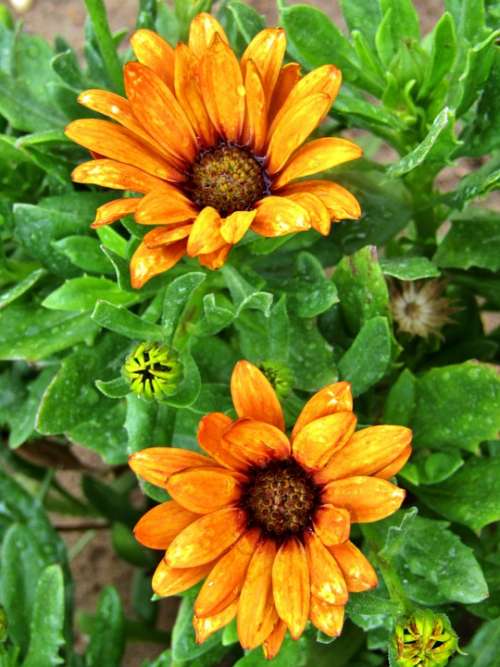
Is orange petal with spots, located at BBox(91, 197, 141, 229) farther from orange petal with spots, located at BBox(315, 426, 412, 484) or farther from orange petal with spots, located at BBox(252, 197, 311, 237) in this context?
orange petal with spots, located at BBox(315, 426, 412, 484)

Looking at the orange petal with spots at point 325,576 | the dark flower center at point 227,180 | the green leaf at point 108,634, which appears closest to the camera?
the orange petal with spots at point 325,576

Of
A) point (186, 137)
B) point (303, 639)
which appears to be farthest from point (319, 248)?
point (303, 639)

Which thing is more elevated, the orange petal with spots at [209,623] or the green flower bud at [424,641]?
the orange petal with spots at [209,623]

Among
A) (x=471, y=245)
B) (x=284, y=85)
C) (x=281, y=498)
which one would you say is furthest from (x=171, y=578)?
(x=471, y=245)

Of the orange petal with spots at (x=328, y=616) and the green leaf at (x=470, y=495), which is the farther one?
the green leaf at (x=470, y=495)

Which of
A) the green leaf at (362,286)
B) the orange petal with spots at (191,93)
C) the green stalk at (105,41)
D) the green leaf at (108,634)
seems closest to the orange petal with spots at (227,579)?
the green leaf at (362,286)

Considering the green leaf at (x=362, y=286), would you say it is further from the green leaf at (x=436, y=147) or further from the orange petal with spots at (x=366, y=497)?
the orange petal with spots at (x=366, y=497)

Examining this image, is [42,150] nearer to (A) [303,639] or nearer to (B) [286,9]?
(B) [286,9]

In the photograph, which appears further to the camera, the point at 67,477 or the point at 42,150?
the point at 67,477
